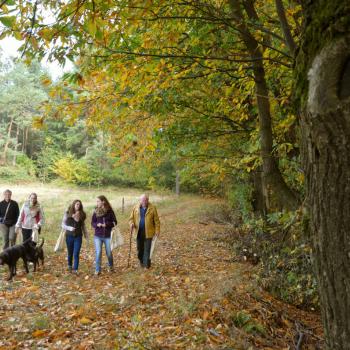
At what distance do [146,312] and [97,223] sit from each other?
3.48 m

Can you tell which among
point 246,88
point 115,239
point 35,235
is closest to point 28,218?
point 35,235

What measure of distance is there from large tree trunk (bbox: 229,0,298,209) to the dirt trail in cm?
195

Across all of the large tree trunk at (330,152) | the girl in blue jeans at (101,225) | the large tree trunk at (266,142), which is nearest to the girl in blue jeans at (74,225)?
the girl in blue jeans at (101,225)

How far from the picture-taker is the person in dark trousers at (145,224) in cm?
904

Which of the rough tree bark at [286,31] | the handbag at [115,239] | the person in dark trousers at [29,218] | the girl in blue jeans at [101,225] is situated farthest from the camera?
the person in dark trousers at [29,218]

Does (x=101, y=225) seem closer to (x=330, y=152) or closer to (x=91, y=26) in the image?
(x=91, y=26)

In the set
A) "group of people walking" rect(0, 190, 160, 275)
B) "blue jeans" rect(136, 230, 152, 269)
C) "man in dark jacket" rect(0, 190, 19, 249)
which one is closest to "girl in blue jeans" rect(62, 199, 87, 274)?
"group of people walking" rect(0, 190, 160, 275)

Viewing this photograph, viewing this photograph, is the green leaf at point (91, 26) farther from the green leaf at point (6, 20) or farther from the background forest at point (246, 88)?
the green leaf at point (6, 20)

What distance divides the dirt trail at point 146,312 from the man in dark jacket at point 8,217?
1480 millimetres

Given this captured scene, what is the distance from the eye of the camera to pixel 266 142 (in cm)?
495

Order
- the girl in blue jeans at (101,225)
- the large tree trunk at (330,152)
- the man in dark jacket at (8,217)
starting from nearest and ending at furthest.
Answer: the large tree trunk at (330,152) → the girl in blue jeans at (101,225) → the man in dark jacket at (8,217)

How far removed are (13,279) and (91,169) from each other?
39.9m

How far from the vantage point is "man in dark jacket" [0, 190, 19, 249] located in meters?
9.69

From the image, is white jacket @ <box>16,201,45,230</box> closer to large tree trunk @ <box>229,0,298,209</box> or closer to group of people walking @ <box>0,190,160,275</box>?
group of people walking @ <box>0,190,160,275</box>
